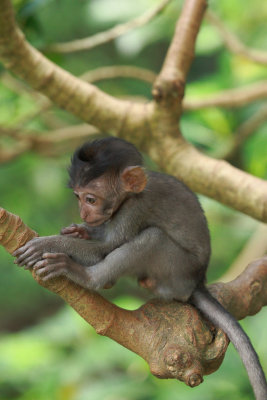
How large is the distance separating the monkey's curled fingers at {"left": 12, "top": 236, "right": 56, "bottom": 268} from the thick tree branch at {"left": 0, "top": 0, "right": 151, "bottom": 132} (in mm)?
1094

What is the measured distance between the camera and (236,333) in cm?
237

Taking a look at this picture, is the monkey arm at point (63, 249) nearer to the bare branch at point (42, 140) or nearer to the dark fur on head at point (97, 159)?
the dark fur on head at point (97, 159)

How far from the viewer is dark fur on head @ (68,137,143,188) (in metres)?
2.55

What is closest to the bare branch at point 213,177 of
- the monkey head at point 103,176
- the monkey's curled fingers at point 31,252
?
the monkey head at point 103,176

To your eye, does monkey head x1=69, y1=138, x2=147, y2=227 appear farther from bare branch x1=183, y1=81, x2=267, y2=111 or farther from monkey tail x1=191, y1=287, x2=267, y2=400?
bare branch x1=183, y1=81, x2=267, y2=111

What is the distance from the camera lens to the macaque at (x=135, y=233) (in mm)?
A: 2459

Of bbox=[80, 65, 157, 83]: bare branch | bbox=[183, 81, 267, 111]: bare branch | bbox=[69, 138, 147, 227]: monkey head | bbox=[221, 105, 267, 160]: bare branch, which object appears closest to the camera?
bbox=[69, 138, 147, 227]: monkey head

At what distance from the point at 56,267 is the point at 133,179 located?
593mm

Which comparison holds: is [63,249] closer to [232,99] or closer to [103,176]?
[103,176]

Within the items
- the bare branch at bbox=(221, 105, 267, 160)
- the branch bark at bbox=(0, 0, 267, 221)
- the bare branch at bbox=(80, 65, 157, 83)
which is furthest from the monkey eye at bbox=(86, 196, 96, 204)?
the bare branch at bbox=(221, 105, 267, 160)

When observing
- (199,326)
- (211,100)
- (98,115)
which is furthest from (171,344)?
(211,100)

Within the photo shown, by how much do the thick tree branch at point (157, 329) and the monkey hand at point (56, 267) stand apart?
1.2 inches

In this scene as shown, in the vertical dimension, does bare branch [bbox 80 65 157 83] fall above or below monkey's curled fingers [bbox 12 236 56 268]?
below

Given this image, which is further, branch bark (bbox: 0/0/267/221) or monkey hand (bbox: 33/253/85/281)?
branch bark (bbox: 0/0/267/221)
